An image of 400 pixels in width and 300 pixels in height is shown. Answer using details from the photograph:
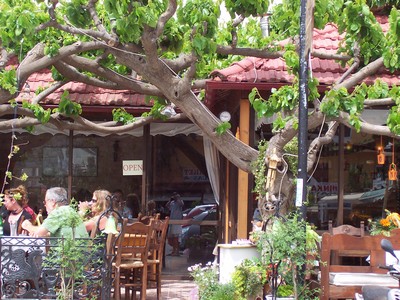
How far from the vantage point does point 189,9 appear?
7.65 metres

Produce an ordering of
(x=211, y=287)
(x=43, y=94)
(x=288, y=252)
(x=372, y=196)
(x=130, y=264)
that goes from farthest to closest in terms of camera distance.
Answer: (x=372, y=196)
(x=43, y=94)
(x=130, y=264)
(x=211, y=287)
(x=288, y=252)

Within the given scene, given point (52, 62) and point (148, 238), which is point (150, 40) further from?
point (148, 238)

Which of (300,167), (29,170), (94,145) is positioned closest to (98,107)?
(94,145)

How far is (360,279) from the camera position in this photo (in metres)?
6.76

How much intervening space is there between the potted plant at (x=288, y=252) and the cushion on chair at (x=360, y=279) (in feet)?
0.99

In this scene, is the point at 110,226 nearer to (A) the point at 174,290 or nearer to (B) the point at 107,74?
(B) the point at 107,74

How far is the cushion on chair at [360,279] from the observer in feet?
21.8

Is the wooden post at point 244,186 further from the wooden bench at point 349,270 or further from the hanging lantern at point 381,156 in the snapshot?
the wooden bench at point 349,270

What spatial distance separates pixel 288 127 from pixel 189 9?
181 cm

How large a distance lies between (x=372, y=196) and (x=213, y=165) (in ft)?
9.17

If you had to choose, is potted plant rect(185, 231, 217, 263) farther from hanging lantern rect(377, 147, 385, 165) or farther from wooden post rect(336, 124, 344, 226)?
hanging lantern rect(377, 147, 385, 165)

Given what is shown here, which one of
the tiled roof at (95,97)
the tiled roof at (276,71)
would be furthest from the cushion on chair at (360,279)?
the tiled roof at (95,97)

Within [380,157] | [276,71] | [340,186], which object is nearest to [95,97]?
[276,71]

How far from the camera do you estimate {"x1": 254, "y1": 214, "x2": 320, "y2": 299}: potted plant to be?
6.43 meters
